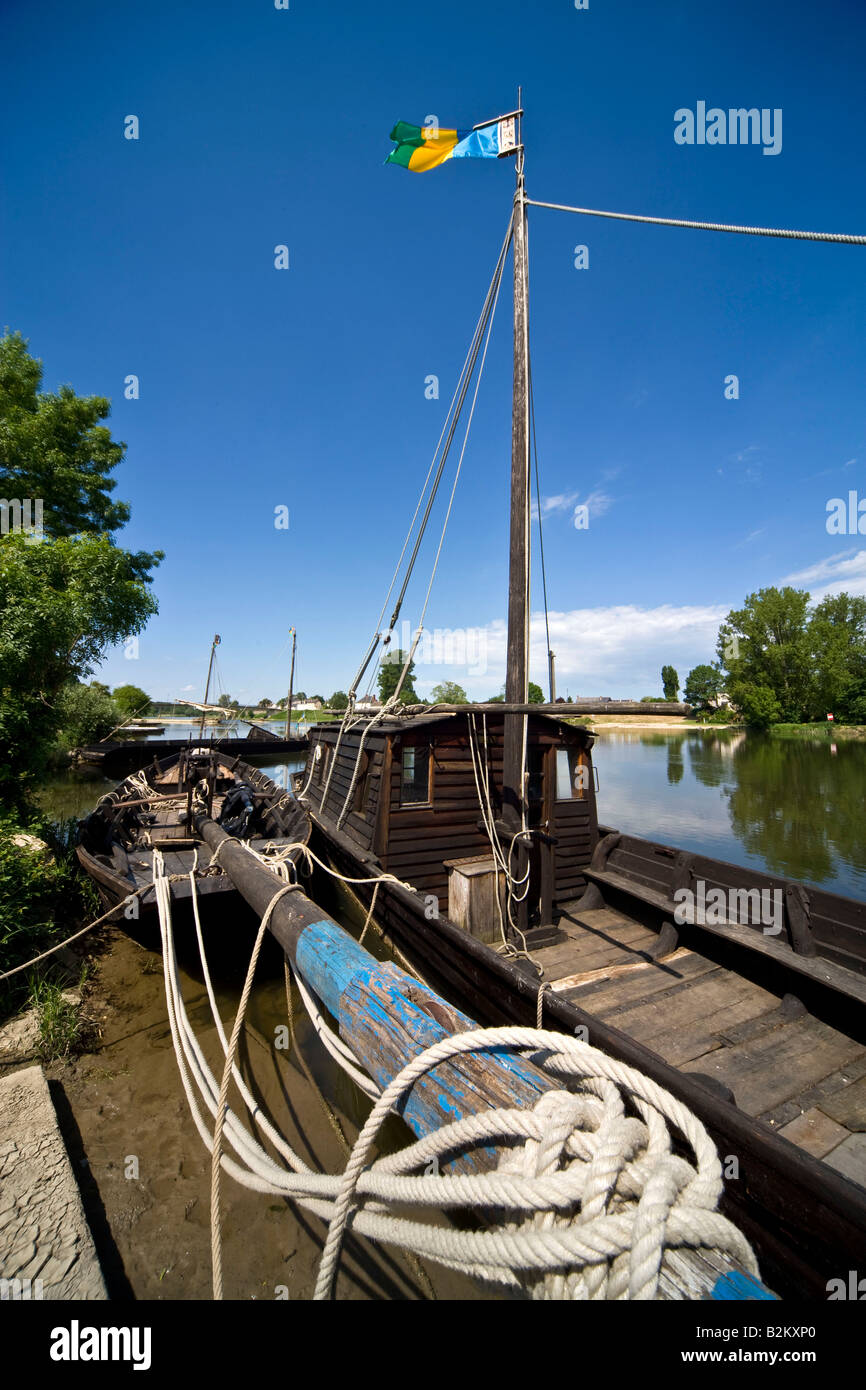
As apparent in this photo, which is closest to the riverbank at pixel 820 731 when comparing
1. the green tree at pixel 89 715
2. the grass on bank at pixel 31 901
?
the grass on bank at pixel 31 901

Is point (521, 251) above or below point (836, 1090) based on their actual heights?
above

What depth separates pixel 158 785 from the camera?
15391 millimetres

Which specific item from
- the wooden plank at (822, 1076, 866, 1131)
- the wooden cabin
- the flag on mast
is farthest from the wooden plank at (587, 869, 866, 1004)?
the flag on mast

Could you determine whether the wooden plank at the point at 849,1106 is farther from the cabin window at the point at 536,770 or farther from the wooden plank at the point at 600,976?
the cabin window at the point at 536,770

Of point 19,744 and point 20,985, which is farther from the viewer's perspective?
point 19,744

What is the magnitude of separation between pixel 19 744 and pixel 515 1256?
31.6 feet

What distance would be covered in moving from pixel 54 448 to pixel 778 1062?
74.8 ft

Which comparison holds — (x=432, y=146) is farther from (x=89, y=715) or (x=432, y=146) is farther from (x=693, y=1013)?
(x=89, y=715)

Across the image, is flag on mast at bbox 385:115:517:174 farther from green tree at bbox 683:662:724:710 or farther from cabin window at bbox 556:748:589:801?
green tree at bbox 683:662:724:710

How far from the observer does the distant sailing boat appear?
2762mm

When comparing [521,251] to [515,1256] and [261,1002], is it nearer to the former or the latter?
[515,1256]

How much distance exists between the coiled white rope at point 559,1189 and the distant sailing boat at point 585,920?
1.81 m

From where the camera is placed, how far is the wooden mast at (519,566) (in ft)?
21.6
